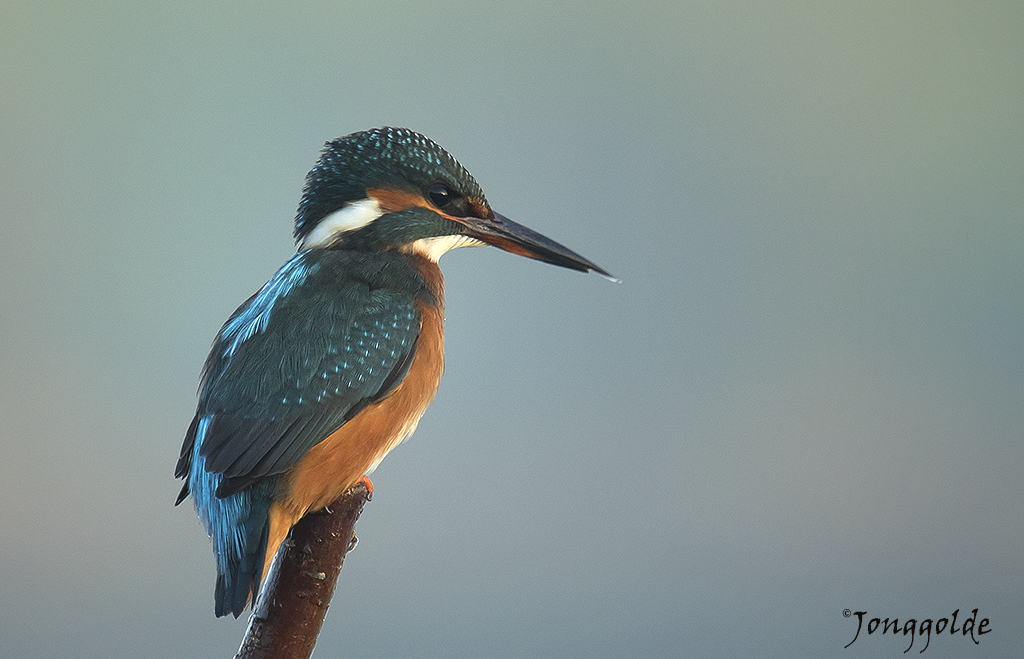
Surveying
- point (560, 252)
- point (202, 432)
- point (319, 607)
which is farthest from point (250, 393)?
point (560, 252)

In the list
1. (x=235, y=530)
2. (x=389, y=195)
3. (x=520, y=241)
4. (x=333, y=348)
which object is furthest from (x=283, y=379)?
(x=520, y=241)

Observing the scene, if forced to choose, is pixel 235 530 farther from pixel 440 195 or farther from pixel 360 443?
pixel 440 195

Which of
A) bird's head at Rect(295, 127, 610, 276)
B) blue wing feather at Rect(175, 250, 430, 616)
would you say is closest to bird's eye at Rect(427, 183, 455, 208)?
bird's head at Rect(295, 127, 610, 276)

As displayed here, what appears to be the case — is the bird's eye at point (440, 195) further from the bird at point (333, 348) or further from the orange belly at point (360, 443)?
the orange belly at point (360, 443)

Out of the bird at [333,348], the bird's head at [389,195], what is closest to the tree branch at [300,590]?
the bird at [333,348]

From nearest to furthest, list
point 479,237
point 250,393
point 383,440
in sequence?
point 250,393 < point 383,440 < point 479,237

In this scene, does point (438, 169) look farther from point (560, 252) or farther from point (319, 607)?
point (319, 607)

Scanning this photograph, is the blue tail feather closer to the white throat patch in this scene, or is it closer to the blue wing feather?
the blue wing feather
